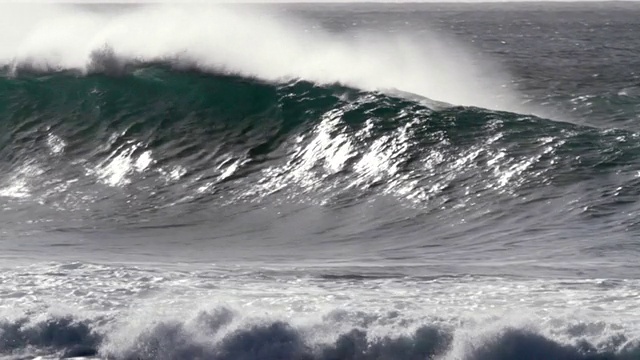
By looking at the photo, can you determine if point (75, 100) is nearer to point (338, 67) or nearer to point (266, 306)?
point (338, 67)

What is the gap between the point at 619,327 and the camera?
8.12m

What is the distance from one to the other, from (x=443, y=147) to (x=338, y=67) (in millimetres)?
4440

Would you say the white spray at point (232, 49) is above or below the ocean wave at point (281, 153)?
above

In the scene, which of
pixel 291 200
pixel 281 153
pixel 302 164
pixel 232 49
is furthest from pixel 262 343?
pixel 232 49

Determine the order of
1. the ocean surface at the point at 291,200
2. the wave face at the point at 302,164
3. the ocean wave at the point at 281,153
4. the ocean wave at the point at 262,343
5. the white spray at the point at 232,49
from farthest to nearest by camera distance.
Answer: the white spray at the point at 232,49 < the ocean wave at the point at 281,153 < the wave face at the point at 302,164 < the ocean surface at the point at 291,200 < the ocean wave at the point at 262,343

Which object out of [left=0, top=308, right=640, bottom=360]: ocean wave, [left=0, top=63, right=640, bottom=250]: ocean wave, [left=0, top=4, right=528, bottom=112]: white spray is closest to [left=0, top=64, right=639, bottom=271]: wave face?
[left=0, top=63, right=640, bottom=250]: ocean wave

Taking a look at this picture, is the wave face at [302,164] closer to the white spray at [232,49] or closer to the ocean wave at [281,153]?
the ocean wave at [281,153]

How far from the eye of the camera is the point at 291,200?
14297 mm

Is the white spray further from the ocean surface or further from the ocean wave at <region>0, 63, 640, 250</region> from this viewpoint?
the ocean wave at <region>0, 63, 640, 250</region>

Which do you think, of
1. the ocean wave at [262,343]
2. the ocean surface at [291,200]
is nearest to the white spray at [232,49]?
the ocean surface at [291,200]

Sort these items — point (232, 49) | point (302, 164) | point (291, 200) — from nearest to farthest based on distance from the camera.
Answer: point (291, 200) < point (302, 164) < point (232, 49)

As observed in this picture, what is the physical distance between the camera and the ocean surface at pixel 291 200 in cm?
860

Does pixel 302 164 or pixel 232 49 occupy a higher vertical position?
pixel 232 49

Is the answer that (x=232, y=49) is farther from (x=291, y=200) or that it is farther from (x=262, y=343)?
(x=262, y=343)
